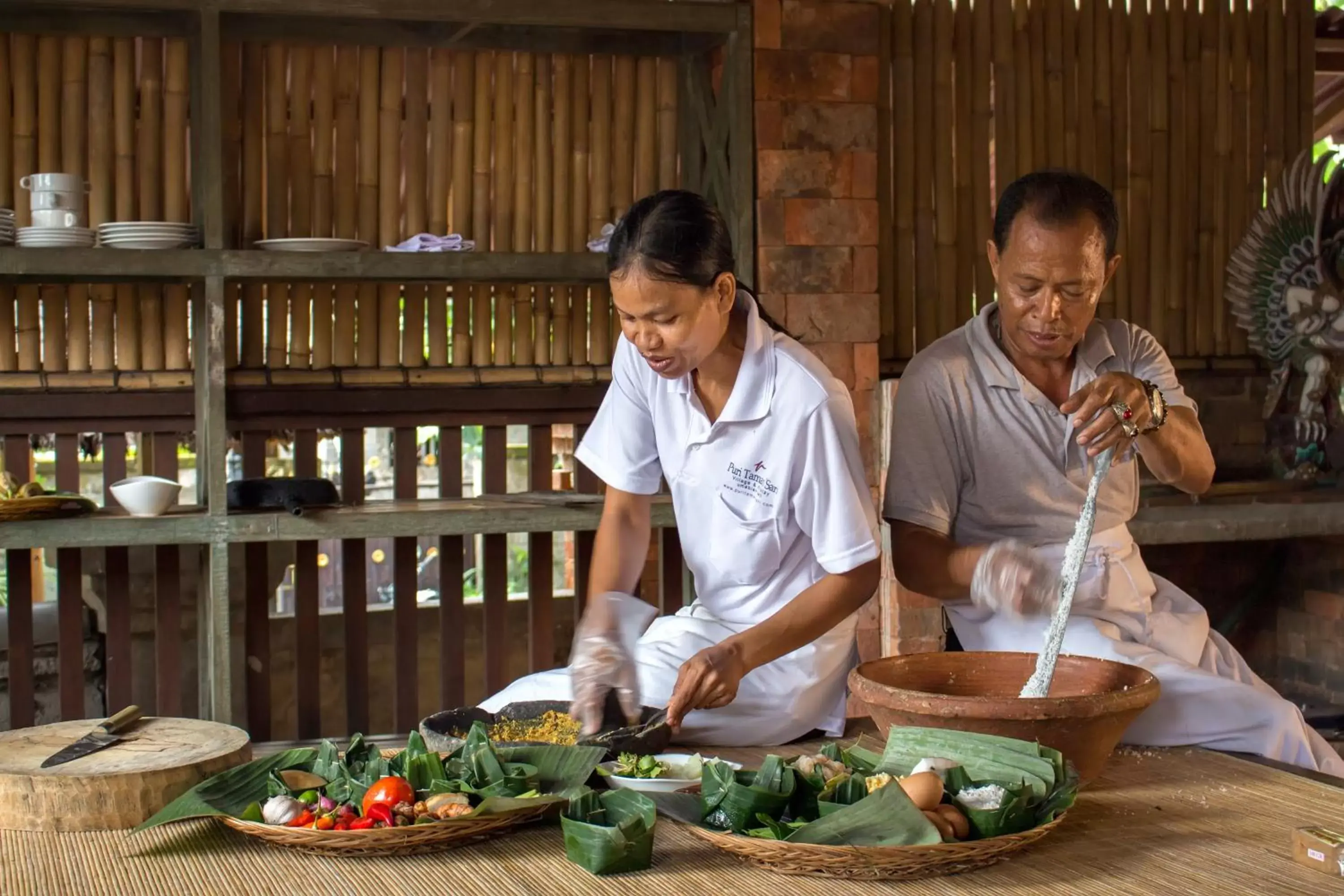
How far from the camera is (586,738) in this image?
1.99 metres

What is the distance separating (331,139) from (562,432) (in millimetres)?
2291

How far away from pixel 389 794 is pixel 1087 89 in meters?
4.16

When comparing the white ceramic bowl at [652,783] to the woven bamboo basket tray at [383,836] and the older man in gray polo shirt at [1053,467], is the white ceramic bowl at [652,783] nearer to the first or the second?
the woven bamboo basket tray at [383,836]

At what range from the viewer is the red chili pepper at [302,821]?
1.63 meters

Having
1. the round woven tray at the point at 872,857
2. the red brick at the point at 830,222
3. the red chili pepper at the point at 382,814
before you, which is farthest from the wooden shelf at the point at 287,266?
the round woven tray at the point at 872,857

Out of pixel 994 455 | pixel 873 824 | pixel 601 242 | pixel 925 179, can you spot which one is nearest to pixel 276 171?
pixel 601 242

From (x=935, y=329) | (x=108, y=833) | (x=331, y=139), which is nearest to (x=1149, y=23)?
(x=935, y=329)

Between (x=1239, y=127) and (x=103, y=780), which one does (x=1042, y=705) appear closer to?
(x=103, y=780)

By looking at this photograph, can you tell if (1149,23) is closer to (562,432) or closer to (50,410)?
(562,432)

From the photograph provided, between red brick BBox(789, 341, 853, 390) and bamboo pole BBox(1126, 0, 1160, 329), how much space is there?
132 cm

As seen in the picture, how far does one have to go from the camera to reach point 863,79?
14.2 ft

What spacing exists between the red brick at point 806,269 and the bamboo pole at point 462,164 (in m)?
0.94

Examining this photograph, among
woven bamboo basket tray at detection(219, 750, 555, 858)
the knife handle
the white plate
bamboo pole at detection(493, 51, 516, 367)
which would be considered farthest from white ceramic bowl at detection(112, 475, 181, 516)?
woven bamboo basket tray at detection(219, 750, 555, 858)

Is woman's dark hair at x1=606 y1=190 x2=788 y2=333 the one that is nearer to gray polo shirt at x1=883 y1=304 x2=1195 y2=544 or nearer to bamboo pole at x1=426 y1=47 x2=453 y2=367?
gray polo shirt at x1=883 y1=304 x2=1195 y2=544
